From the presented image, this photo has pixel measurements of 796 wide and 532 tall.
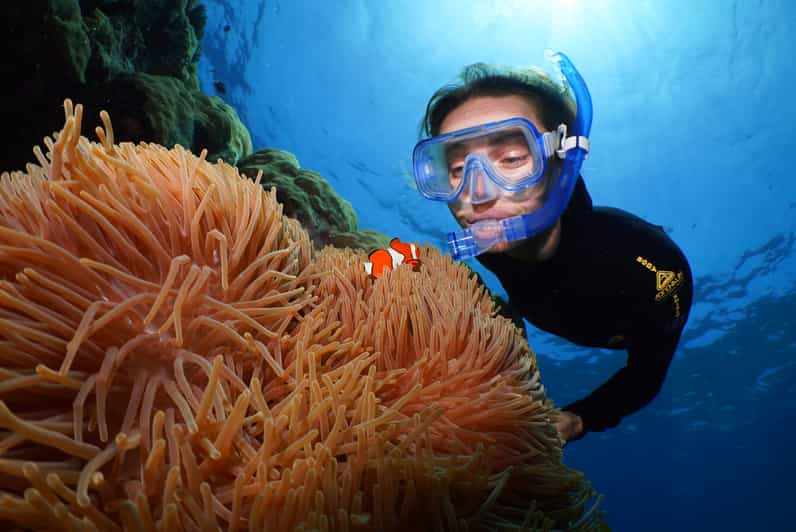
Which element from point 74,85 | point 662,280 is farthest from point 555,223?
point 74,85

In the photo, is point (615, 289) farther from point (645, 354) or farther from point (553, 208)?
point (553, 208)

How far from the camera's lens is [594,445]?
37688 millimetres

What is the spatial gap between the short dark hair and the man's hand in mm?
2409

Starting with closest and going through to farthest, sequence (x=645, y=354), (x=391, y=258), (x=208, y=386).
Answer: (x=208, y=386) < (x=391, y=258) < (x=645, y=354)

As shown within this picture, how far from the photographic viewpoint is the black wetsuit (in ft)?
11.9

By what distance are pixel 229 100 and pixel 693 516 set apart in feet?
225

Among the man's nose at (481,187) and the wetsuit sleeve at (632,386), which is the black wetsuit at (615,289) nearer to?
the wetsuit sleeve at (632,386)

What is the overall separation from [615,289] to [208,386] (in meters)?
3.55

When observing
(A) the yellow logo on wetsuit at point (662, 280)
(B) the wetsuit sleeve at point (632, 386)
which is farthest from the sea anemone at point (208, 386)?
(A) the yellow logo on wetsuit at point (662, 280)

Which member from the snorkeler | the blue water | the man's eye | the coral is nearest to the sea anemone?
the snorkeler

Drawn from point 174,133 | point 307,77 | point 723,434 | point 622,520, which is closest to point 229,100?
point 307,77

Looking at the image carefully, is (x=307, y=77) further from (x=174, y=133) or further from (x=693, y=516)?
(x=693, y=516)

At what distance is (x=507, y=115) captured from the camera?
11.5 feet

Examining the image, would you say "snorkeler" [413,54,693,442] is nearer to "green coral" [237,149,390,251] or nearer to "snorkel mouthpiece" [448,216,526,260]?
A: "snorkel mouthpiece" [448,216,526,260]
